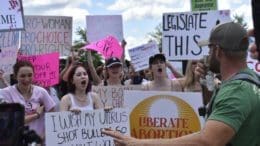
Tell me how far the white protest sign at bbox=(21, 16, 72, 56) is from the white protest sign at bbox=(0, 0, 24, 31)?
560 mm

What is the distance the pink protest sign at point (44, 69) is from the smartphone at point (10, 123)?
13.6 ft

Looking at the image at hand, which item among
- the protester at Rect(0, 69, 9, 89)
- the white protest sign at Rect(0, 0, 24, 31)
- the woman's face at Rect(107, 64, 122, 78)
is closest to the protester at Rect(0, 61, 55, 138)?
the protester at Rect(0, 69, 9, 89)

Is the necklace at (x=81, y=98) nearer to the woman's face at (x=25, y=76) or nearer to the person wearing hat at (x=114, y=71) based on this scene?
the woman's face at (x=25, y=76)

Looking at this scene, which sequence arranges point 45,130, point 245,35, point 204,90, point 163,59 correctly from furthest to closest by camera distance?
point 163,59 < point 45,130 < point 204,90 < point 245,35

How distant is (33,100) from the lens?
5.98 meters

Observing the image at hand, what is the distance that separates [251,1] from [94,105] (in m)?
4.23

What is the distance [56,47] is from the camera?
822cm

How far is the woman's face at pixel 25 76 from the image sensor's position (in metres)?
5.95

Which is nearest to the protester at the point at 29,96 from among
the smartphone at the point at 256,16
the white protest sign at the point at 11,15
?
the white protest sign at the point at 11,15

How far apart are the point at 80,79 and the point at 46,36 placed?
6.56 feet

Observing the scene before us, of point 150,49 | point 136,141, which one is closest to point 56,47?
point 150,49

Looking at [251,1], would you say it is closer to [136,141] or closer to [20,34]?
[136,141]

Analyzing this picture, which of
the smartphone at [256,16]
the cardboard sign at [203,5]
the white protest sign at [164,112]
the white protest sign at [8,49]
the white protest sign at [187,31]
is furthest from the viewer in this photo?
the cardboard sign at [203,5]

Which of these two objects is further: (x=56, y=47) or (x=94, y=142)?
(x=56, y=47)
